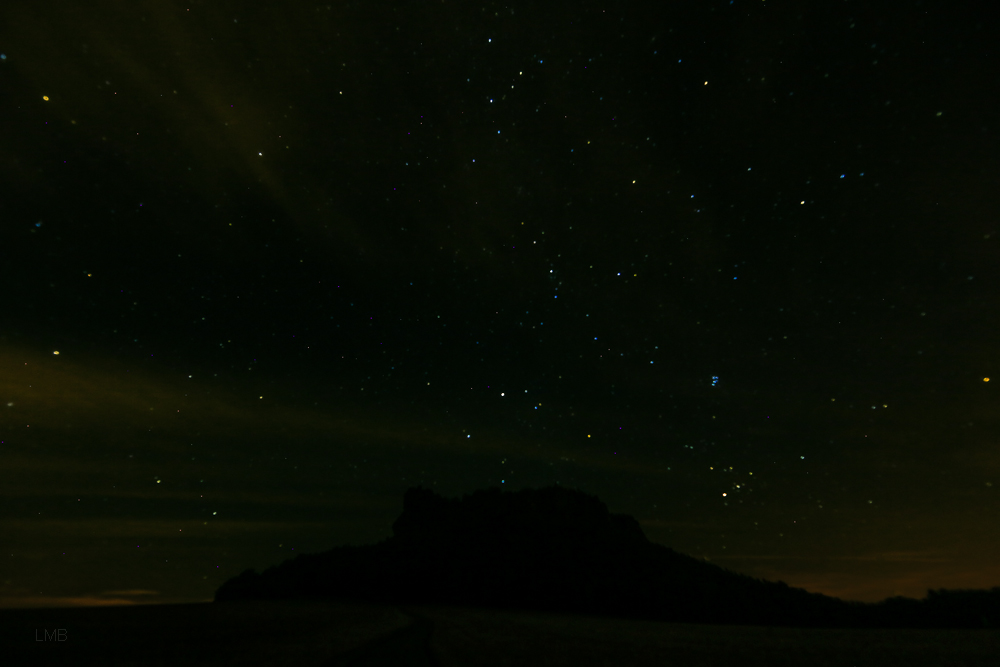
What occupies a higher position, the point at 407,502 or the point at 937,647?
the point at 407,502

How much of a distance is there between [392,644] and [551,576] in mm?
40959

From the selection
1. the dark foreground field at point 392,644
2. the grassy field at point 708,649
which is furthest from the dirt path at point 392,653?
the grassy field at point 708,649

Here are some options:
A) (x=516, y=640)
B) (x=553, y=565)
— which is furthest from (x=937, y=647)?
(x=553, y=565)

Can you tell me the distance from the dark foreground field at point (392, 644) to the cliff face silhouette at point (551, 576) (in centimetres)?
2134

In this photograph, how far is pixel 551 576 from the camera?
5331 cm

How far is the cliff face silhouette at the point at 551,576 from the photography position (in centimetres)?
4409

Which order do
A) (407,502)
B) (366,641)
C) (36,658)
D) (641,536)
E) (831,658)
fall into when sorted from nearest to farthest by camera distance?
1. (36,658)
2. (366,641)
3. (831,658)
4. (641,536)
5. (407,502)

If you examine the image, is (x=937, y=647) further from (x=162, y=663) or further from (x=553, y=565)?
(x=553, y=565)

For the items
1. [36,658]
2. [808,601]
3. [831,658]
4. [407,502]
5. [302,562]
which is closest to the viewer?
[36,658]

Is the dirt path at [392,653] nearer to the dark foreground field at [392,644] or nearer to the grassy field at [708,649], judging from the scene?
the dark foreground field at [392,644]

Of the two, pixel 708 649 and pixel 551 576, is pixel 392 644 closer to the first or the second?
pixel 708 649

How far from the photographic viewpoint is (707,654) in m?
17.8

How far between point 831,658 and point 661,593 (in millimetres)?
34192

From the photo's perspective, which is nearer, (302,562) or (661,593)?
(661,593)
